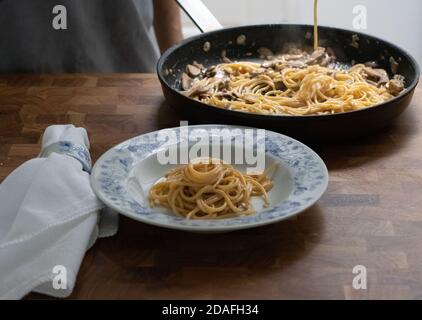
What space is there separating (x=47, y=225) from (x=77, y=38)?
938 mm

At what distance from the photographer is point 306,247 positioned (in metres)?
1.13

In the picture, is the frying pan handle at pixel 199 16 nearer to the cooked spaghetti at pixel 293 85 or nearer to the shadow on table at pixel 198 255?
the cooked spaghetti at pixel 293 85

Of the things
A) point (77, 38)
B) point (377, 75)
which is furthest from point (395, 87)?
point (77, 38)

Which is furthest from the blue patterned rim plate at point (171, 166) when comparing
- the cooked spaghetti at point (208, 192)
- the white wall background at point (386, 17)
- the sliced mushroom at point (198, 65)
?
the white wall background at point (386, 17)

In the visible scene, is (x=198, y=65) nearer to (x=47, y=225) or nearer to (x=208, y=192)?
(x=208, y=192)

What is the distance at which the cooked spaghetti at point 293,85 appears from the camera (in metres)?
1.55

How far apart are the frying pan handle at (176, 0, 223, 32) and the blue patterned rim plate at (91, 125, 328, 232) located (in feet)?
1.74

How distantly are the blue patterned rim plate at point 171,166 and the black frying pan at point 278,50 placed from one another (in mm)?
53

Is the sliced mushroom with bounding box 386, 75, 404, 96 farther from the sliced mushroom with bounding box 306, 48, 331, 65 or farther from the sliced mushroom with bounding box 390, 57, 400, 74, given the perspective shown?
the sliced mushroom with bounding box 306, 48, 331, 65

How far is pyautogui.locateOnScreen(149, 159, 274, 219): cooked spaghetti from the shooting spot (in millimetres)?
1173

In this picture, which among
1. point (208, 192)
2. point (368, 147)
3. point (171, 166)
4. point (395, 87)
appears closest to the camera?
point (208, 192)

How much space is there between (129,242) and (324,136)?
46cm

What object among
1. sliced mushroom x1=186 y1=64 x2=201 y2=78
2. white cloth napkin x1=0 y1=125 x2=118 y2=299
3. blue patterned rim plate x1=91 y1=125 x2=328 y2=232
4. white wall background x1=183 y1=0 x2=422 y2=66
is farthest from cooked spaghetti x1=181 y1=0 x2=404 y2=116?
white wall background x1=183 y1=0 x2=422 y2=66
